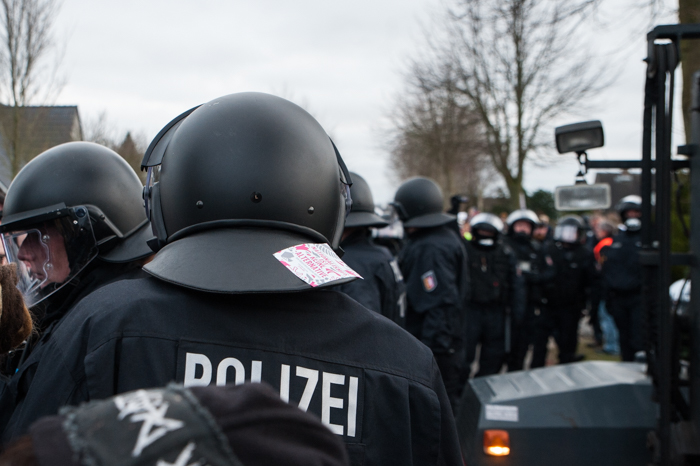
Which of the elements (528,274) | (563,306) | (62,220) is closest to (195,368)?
(62,220)

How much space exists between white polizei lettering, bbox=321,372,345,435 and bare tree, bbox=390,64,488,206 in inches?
684

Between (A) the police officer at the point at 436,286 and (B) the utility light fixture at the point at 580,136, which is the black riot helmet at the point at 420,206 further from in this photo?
(B) the utility light fixture at the point at 580,136

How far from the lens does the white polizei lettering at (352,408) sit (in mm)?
1214

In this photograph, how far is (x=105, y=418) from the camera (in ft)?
1.81

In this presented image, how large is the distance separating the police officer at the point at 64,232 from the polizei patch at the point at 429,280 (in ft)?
11.4

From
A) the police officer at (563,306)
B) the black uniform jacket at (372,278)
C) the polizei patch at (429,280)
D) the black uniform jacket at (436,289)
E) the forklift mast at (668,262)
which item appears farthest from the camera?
the police officer at (563,306)

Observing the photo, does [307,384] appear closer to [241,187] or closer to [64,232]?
[241,187]

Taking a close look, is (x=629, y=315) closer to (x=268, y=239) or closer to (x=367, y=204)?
(x=367, y=204)

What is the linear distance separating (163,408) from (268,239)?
2.65 ft

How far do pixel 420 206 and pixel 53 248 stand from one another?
14.1 feet

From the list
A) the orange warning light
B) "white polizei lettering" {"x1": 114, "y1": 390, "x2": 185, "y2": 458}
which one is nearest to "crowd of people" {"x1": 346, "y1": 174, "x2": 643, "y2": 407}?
the orange warning light

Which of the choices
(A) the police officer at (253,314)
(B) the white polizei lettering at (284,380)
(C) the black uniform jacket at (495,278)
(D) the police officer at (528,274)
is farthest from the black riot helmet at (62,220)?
(D) the police officer at (528,274)

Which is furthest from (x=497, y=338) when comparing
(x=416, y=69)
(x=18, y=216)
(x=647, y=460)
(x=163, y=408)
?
(x=416, y=69)

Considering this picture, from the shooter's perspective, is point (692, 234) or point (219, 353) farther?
point (692, 234)
